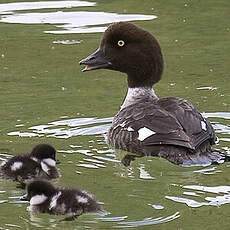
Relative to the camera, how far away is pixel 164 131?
356 inches

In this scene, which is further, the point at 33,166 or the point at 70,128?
the point at 70,128

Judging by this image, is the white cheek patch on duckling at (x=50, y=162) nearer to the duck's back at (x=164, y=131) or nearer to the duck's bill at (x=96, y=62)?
the duck's back at (x=164, y=131)

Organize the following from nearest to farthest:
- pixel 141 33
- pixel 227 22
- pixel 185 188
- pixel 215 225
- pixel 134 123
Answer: pixel 215 225 < pixel 185 188 < pixel 134 123 < pixel 141 33 < pixel 227 22

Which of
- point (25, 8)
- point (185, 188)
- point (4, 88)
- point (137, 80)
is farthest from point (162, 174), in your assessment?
point (25, 8)

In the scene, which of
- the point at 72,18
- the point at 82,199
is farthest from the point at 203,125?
the point at 72,18

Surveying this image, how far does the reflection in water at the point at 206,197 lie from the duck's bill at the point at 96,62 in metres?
2.56

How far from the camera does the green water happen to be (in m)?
7.75

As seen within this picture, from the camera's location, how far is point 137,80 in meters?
10.5

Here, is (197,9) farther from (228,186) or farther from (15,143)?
(228,186)

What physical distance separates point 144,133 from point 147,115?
9.9 inches

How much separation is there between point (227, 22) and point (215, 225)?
7140mm

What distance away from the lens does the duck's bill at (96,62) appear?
34.6 ft

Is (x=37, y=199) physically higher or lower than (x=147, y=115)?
lower

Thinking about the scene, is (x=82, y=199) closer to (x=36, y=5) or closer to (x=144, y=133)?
(x=144, y=133)
